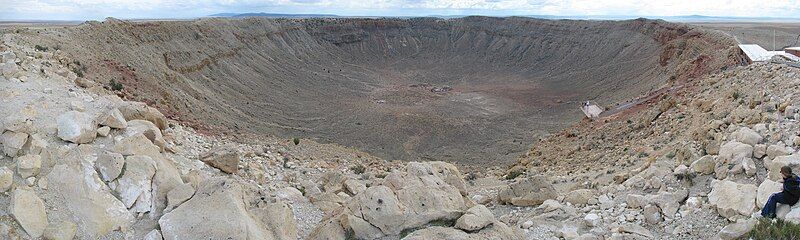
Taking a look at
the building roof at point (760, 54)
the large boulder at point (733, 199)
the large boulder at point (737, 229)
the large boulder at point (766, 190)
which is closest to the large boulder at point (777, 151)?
the large boulder at point (733, 199)

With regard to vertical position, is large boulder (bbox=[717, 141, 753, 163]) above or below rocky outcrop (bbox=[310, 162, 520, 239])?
above

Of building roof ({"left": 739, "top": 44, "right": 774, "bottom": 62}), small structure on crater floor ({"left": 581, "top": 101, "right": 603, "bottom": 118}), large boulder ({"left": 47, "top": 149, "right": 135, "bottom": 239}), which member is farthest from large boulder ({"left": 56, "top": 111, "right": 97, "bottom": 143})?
small structure on crater floor ({"left": 581, "top": 101, "right": 603, "bottom": 118})

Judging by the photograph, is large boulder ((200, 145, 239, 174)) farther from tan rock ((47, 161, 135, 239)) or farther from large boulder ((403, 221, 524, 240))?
large boulder ((403, 221, 524, 240))

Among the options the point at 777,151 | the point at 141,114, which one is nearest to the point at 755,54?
the point at 777,151

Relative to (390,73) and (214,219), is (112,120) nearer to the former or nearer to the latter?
Result: (214,219)

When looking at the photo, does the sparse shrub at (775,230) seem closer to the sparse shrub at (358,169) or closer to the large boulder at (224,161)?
the large boulder at (224,161)

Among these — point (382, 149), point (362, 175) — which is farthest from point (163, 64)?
point (362, 175)
